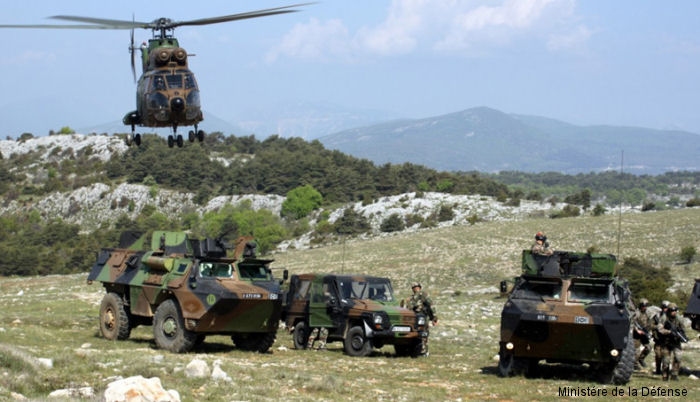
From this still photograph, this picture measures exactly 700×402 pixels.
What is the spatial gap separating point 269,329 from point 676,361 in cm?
835

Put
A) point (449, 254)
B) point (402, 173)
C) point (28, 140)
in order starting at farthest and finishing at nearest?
point (28, 140), point (402, 173), point (449, 254)

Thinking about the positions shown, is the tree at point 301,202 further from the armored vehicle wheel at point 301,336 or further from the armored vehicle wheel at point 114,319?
the armored vehicle wheel at point 301,336

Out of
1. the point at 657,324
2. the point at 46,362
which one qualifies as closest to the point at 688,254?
the point at 657,324

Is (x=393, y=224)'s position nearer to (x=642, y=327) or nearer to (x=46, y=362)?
(x=642, y=327)

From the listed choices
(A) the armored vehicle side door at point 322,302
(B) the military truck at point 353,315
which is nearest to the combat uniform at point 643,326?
(B) the military truck at point 353,315

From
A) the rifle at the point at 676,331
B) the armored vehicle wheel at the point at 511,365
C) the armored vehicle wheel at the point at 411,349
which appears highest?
the rifle at the point at 676,331

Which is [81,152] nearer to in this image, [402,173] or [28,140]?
[28,140]

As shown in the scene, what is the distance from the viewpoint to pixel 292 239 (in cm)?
9269

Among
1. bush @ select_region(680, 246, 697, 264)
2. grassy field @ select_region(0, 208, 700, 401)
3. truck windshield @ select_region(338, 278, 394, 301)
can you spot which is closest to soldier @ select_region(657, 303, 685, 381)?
grassy field @ select_region(0, 208, 700, 401)

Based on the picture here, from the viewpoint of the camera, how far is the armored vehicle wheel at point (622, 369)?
16.6 m

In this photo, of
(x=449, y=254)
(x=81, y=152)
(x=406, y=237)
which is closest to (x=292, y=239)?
(x=406, y=237)

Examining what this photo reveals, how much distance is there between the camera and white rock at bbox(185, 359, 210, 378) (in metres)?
14.8

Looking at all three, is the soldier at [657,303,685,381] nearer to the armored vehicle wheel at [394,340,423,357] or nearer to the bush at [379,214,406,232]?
the armored vehicle wheel at [394,340,423,357]

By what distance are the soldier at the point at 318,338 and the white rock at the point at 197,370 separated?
6.94 metres
